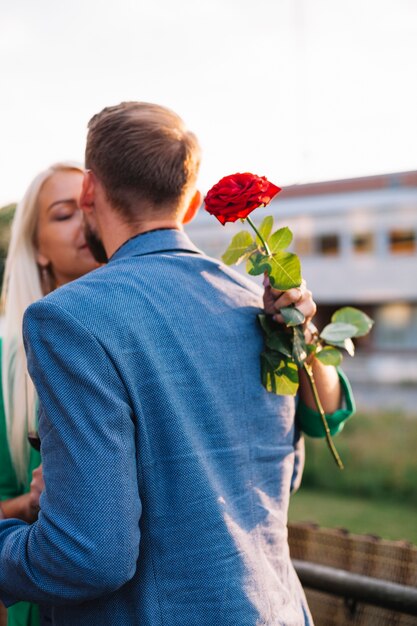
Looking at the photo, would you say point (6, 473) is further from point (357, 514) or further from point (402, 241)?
point (402, 241)

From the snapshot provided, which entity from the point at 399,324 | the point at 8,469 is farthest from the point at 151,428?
the point at 399,324

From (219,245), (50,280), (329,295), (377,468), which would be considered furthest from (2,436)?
(329,295)

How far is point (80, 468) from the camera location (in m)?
1.23

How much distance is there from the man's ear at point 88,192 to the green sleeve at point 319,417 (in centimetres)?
73

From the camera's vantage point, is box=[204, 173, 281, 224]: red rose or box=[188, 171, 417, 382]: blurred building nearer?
box=[204, 173, 281, 224]: red rose

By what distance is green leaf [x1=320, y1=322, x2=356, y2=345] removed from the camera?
5.64ft

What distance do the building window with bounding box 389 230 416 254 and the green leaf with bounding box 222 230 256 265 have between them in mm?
29704

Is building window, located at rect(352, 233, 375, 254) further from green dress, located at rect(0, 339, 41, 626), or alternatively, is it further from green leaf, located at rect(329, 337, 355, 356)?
green leaf, located at rect(329, 337, 355, 356)

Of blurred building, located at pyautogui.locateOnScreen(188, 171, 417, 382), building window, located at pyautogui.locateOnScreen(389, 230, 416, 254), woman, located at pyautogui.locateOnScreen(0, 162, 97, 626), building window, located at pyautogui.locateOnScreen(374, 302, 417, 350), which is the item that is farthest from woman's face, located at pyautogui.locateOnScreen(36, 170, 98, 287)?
building window, located at pyautogui.locateOnScreen(374, 302, 417, 350)

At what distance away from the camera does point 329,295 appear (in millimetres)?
33281

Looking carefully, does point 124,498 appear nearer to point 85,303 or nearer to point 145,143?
point 85,303

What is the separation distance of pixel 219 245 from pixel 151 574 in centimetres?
3005

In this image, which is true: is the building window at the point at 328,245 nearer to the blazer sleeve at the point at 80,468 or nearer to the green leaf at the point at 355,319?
the green leaf at the point at 355,319

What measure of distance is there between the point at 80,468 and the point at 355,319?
34.5 inches
